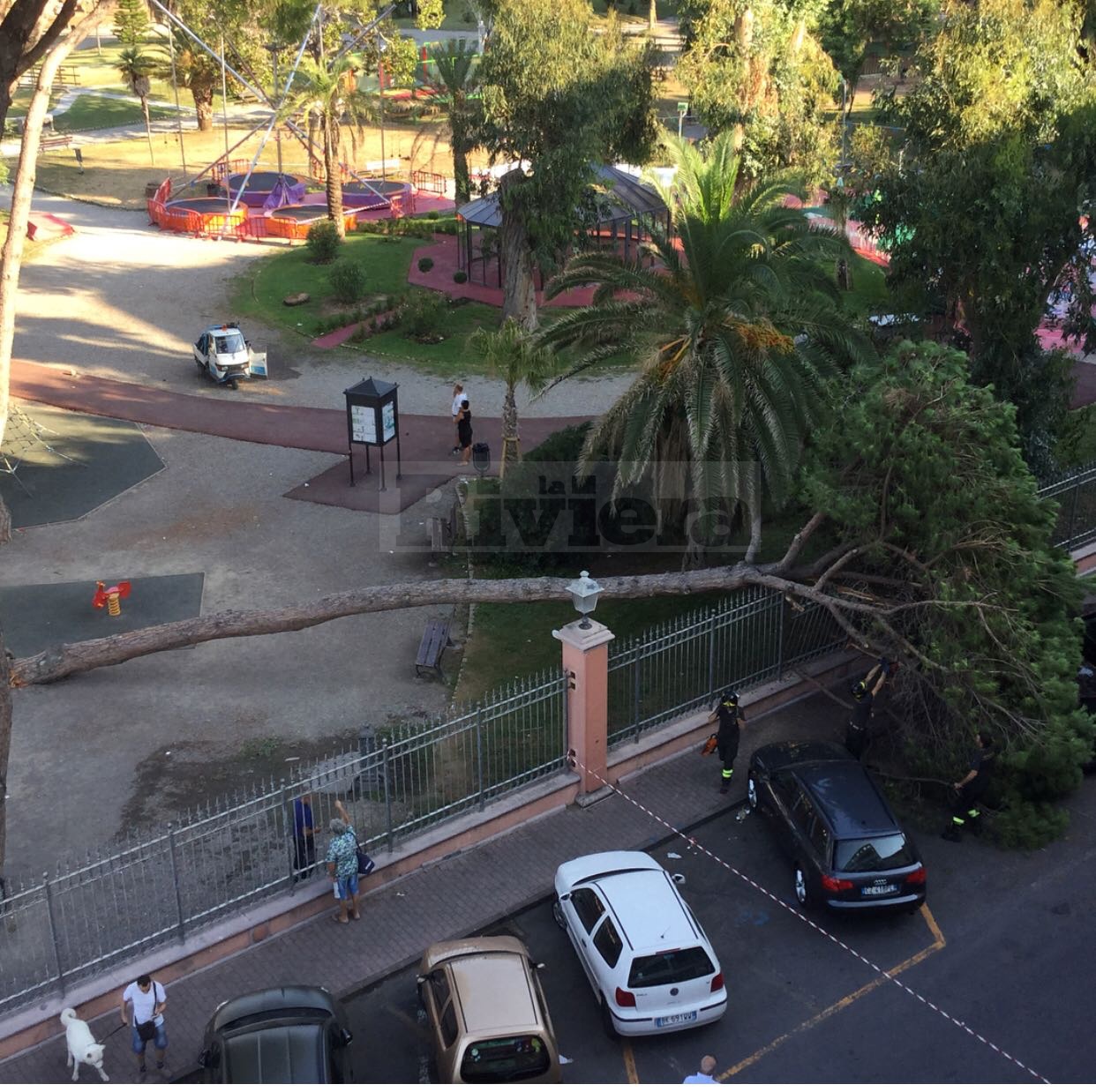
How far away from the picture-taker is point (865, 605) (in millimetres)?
15688

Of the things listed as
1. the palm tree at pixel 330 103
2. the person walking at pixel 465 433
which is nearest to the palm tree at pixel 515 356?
the person walking at pixel 465 433

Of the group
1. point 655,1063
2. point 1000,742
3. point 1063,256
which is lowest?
point 655,1063

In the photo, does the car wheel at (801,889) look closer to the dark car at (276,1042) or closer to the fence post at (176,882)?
the dark car at (276,1042)

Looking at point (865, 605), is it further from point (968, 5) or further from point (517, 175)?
point (517, 175)

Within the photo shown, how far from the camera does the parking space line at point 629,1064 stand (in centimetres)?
1171

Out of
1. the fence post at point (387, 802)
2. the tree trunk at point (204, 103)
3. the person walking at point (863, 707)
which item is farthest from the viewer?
the tree trunk at point (204, 103)

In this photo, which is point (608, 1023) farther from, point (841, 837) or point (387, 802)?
point (387, 802)

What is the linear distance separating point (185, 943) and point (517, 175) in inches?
908

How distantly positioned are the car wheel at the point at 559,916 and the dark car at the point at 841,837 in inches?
101

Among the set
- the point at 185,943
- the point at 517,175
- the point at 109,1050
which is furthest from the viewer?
the point at 517,175

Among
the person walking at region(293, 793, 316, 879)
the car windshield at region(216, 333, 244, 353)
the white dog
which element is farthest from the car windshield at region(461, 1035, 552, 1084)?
the car windshield at region(216, 333, 244, 353)

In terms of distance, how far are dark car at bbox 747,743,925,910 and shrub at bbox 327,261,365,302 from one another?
24.7 metres

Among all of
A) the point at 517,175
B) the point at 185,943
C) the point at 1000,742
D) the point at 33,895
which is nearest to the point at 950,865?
the point at 1000,742

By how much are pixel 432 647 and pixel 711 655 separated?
14.6 ft
